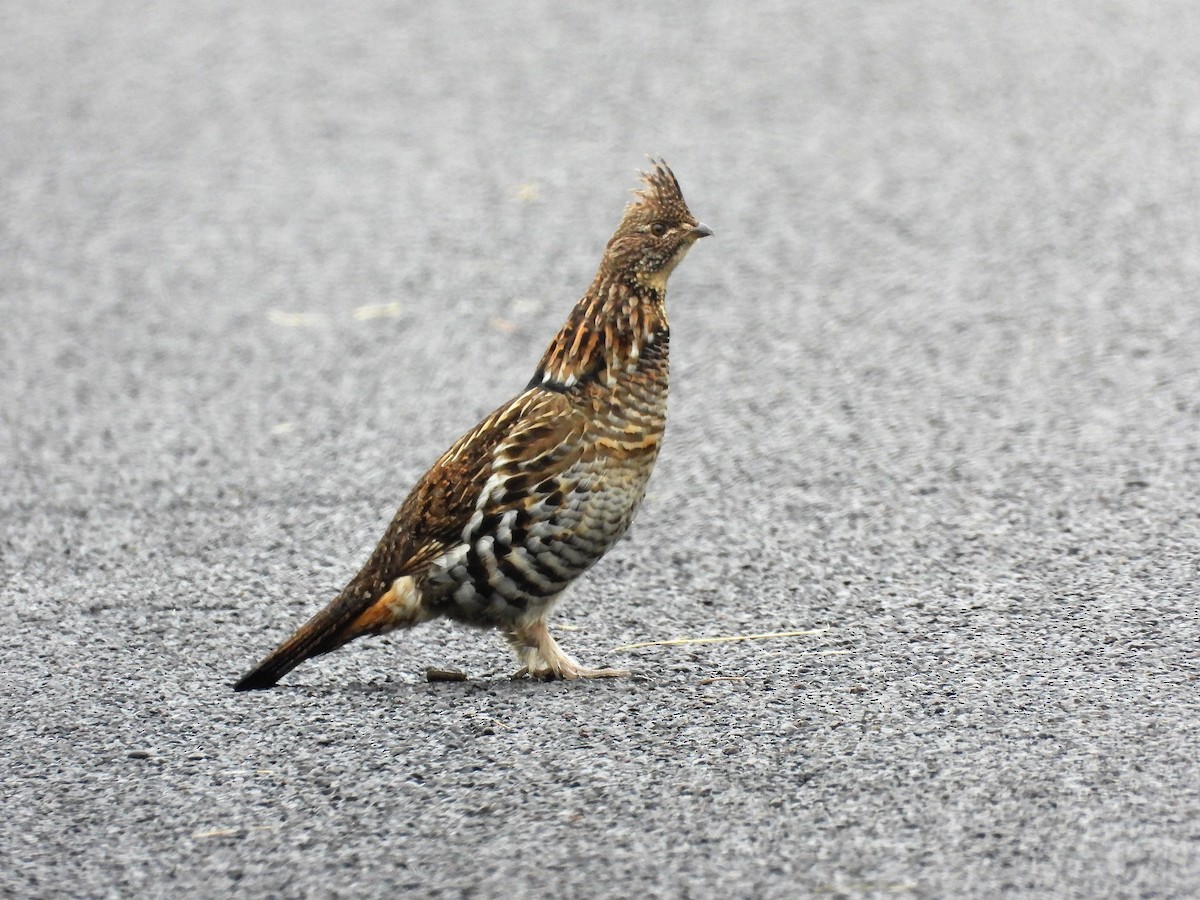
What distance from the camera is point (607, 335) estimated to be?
4668 mm

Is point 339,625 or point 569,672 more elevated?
point 339,625

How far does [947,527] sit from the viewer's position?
225 inches

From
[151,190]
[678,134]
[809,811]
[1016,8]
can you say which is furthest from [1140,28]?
[809,811]

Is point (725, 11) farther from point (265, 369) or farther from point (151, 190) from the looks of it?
point (265, 369)

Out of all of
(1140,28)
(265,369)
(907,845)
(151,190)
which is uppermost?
(1140,28)

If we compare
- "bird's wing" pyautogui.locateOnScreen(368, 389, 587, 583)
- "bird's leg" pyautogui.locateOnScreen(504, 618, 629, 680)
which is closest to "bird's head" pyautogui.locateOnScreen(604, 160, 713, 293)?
"bird's wing" pyautogui.locateOnScreen(368, 389, 587, 583)

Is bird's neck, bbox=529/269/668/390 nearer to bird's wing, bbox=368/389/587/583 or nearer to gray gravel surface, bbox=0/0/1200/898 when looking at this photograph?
bird's wing, bbox=368/389/587/583

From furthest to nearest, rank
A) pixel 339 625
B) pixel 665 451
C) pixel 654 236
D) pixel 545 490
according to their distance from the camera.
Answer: pixel 665 451 < pixel 654 236 < pixel 339 625 < pixel 545 490

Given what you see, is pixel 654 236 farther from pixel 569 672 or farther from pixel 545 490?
pixel 569 672

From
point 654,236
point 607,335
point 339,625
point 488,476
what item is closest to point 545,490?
point 488,476

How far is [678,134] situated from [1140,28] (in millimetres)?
3267

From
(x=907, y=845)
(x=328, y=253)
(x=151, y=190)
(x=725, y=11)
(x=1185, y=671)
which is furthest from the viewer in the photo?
(x=725, y=11)

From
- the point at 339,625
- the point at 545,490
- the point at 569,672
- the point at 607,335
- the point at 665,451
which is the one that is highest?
the point at 607,335

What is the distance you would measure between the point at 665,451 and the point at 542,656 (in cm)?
207
